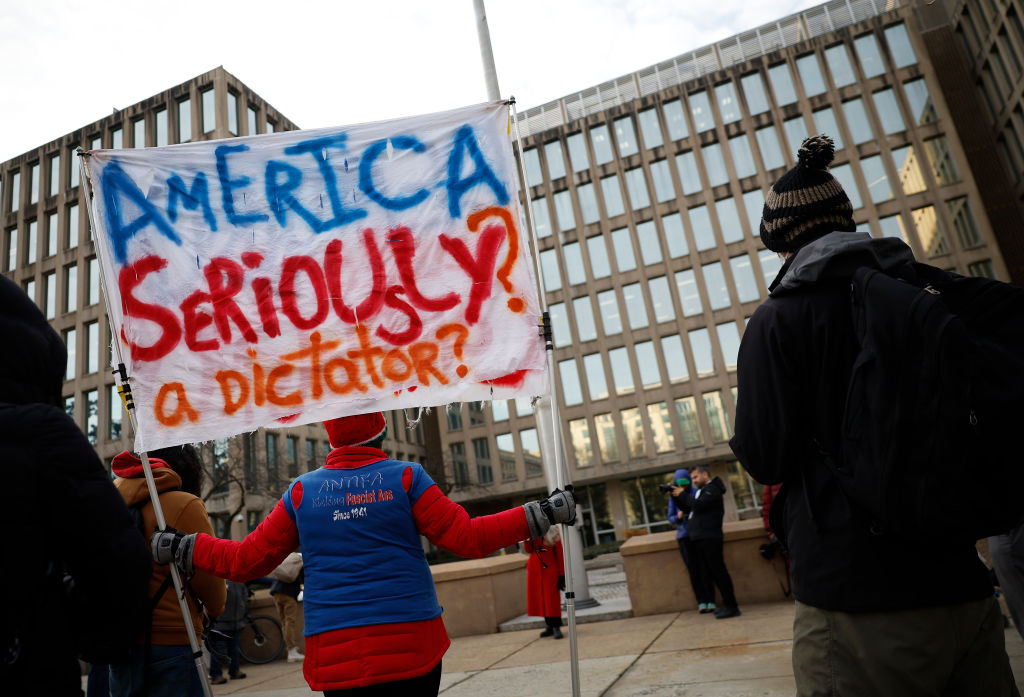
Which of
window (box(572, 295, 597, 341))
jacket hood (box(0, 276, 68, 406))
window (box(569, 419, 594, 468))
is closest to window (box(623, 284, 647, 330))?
window (box(572, 295, 597, 341))

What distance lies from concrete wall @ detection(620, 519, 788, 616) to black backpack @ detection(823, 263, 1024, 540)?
763 centimetres

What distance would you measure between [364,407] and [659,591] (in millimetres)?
7220

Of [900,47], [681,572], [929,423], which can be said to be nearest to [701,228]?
[900,47]

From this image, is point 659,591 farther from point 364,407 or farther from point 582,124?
point 582,124

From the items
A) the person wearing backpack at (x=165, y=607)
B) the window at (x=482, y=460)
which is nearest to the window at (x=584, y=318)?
the window at (x=482, y=460)

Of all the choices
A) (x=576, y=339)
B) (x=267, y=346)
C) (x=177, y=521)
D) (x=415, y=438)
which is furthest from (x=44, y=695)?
(x=415, y=438)

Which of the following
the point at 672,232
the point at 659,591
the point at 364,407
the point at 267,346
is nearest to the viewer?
the point at 364,407

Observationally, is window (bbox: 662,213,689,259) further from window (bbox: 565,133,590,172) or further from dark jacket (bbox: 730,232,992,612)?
dark jacket (bbox: 730,232,992,612)

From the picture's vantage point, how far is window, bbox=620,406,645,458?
40344 mm

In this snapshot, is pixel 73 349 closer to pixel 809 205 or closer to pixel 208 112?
pixel 208 112

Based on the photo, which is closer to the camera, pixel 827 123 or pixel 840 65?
pixel 827 123

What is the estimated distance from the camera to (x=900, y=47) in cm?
3847

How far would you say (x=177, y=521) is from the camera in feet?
9.98

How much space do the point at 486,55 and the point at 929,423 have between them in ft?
24.3
